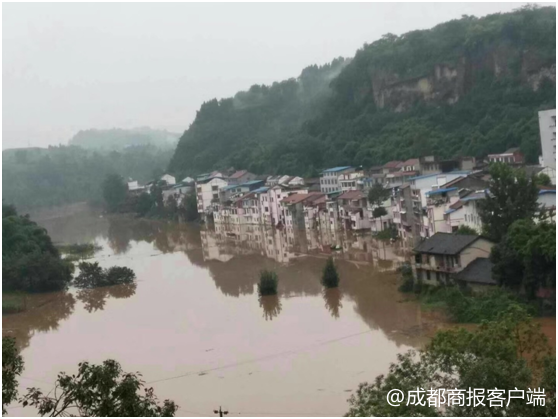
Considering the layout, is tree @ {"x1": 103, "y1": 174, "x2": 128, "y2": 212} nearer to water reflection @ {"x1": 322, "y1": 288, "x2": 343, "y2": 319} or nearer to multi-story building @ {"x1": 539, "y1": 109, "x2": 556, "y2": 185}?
multi-story building @ {"x1": 539, "y1": 109, "x2": 556, "y2": 185}

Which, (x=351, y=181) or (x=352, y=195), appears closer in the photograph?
(x=352, y=195)

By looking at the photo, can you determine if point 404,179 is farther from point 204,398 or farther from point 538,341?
point 538,341

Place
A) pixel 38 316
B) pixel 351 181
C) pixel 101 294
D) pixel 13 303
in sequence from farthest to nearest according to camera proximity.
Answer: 1. pixel 351 181
2. pixel 101 294
3. pixel 13 303
4. pixel 38 316

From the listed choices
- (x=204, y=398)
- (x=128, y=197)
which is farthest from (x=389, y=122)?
(x=204, y=398)

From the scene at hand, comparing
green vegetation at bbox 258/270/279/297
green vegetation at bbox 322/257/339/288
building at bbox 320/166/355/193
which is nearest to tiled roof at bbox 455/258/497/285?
green vegetation at bbox 322/257/339/288

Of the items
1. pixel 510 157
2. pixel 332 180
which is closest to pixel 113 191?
pixel 332 180

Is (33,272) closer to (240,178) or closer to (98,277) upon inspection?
(98,277)
